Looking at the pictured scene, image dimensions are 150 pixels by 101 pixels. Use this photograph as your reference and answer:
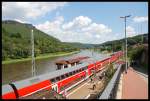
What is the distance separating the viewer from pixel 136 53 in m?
50.6

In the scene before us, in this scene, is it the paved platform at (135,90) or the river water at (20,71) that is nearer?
the paved platform at (135,90)

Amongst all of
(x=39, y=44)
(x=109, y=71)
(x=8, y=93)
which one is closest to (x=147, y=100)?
(x=8, y=93)

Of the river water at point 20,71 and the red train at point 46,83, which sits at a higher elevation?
the red train at point 46,83

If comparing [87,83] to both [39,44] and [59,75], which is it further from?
[39,44]

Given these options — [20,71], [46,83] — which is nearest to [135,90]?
[46,83]

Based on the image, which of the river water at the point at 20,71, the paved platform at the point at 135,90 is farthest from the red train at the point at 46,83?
the river water at the point at 20,71

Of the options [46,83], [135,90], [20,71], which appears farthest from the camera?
[20,71]

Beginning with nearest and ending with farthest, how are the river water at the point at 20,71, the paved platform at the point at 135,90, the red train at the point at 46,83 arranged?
the paved platform at the point at 135,90 → the red train at the point at 46,83 → the river water at the point at 20,71

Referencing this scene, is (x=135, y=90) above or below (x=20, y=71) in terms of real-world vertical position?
above

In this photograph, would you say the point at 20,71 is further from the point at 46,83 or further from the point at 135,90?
the point at 135,90

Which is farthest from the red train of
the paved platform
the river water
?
the river water

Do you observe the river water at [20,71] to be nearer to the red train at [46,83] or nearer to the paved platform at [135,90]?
the red train at [46,83]

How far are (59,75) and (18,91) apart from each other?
27.2 ft

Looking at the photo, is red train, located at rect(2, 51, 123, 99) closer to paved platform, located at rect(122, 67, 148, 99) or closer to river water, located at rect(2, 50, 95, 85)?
paved platform, located at rect(122, 67, 148, 99)
